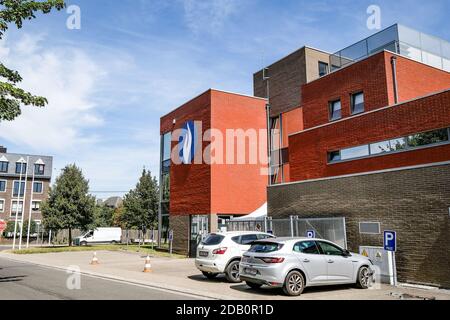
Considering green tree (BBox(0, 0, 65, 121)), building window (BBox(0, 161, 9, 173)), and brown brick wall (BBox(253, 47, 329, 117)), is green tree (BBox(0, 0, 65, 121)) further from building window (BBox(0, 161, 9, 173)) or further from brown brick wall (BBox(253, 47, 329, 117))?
building window (BBox(0, 161, 9, 173))

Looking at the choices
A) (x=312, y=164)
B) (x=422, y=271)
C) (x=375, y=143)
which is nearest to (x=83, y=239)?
(x=312, y=164)

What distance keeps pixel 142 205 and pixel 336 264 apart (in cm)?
3529

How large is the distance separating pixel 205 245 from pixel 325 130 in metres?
9.44

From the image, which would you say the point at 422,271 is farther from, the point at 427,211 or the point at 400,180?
the point at 400,180

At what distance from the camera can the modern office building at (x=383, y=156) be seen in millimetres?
12547

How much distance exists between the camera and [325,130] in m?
20.0

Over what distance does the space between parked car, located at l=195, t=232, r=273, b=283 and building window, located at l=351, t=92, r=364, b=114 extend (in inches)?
391

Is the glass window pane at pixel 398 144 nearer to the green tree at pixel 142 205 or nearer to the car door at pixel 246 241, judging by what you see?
the car door at pixel 246 241

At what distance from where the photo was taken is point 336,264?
11227mm

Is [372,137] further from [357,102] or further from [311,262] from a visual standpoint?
[311,262]

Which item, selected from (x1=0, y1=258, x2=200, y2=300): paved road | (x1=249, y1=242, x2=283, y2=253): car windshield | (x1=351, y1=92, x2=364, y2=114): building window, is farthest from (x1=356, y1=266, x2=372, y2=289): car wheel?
(x1=351, y1=92, x2=364, y2=114): building window

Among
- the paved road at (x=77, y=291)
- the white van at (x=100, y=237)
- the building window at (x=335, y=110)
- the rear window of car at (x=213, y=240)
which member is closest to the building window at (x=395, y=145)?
the building window at (x=335, y=110)

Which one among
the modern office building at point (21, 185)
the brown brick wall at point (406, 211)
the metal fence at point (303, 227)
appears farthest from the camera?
the modern office building at point (21, 185)

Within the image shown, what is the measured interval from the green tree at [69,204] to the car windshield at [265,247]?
2993 centimetres
